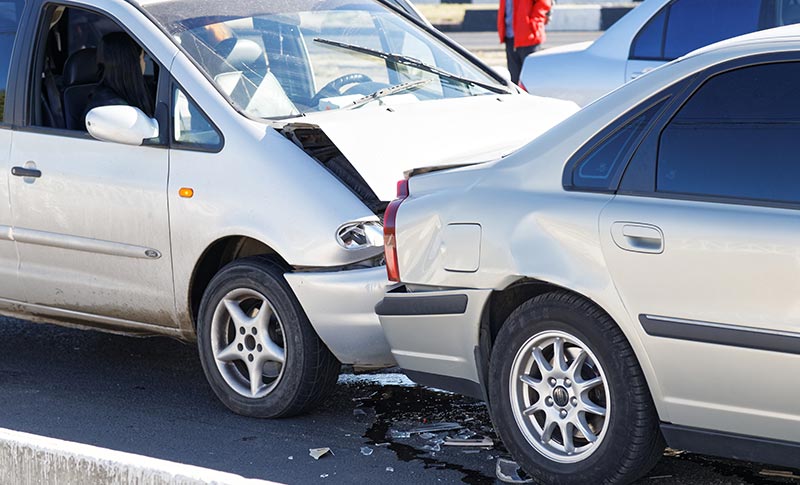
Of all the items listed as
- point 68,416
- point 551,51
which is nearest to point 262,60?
point 68,416

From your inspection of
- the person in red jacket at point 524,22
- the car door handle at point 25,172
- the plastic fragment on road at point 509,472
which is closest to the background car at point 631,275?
the plastic fragment on road at point 509,472

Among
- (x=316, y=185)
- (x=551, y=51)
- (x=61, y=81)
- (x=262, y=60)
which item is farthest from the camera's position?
(x=551, y=51)

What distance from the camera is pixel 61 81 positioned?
669cm

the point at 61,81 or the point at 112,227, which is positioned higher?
the point at 61,81

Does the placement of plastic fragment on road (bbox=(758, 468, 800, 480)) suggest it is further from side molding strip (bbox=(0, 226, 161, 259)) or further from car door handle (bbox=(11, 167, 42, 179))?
car door handle (bbox=(11, 167, 42, 179))

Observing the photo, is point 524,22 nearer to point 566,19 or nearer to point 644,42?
point 644,42

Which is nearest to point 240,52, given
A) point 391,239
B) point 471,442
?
point 391,239

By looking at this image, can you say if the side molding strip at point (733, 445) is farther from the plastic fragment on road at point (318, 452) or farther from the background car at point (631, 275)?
the plastic fragment on road at point (318, 452)

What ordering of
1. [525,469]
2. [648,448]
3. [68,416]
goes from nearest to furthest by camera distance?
[648,448], [525,469], [68,416]

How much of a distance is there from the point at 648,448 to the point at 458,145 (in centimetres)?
193

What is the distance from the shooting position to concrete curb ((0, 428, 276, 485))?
3.68 metres

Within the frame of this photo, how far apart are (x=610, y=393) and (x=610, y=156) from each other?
2.61 ft

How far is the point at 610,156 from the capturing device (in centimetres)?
452

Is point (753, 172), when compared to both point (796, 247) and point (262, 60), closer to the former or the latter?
point (796, 247)
